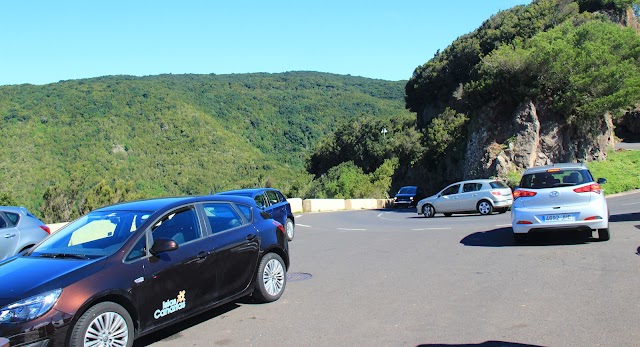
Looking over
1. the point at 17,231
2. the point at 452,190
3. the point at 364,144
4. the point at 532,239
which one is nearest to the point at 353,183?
the point at 364,144

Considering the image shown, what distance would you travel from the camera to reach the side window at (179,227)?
243 inches

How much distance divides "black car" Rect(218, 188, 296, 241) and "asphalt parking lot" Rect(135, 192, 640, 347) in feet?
12.0

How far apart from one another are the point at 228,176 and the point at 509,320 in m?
95.6

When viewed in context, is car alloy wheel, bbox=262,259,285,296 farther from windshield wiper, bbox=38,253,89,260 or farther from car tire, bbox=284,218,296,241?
car tire, bbox=284,218,296,241

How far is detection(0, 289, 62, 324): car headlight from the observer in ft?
15.1

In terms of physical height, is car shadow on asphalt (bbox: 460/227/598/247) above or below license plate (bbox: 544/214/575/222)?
below

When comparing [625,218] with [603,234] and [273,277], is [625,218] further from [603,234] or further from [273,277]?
[273,277]

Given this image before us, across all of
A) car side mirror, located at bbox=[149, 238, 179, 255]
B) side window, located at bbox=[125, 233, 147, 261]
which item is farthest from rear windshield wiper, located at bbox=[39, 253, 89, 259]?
car side mirror, located at bbox=[149, 238, 179, 255]

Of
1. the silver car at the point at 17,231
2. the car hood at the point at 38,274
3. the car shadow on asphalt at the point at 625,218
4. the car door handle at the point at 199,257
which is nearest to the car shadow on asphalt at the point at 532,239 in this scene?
the car shadow on asphalt at the point at 625,218

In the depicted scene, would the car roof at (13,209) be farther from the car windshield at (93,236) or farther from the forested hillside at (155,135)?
the forested hillside at (155,135)

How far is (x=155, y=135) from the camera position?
10769cm

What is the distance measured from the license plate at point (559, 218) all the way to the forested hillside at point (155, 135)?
44.2m

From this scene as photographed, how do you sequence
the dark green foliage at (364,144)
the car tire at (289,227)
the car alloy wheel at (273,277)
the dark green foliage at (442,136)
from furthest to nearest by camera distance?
1. the dark green foliage at (364,144)
2. the dark green foliage at (442,136)
3. the car tire at (289,227)
4. the car alloy wheel at (273,277)

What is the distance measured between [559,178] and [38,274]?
9.76 m
